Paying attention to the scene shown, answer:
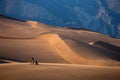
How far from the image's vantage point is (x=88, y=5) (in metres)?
146

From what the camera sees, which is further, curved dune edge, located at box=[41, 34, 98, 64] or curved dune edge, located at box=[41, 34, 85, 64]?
curved dune edge, located at box=[41, 34, 85, 64]

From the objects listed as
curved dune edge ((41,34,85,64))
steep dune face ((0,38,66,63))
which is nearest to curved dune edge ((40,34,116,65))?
curved dune edge ((41,34,85,64))

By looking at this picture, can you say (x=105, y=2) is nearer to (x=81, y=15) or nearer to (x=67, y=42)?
(x=81, y=15)

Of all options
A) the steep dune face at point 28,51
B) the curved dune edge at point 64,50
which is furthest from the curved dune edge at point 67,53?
the steep dune face at point 28,51

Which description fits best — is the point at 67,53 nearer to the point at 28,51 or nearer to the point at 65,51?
the point at 65,51

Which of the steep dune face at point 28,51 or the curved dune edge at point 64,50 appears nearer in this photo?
the steep dune face at point 28,51

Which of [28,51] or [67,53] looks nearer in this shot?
[28,51]

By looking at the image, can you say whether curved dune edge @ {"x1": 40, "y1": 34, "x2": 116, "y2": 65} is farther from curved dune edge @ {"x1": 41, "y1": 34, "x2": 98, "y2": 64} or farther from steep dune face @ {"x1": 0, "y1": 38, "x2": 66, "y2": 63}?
steep dune face @ {"x1": 0, "y1": 38, "x2": 66, "y2": 63}

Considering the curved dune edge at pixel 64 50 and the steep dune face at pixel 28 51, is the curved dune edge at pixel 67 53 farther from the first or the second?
the steep dune face at pixel 28 51

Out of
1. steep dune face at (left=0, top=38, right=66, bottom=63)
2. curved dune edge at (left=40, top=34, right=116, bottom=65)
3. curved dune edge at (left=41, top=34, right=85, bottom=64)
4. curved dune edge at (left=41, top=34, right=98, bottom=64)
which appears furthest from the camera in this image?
curved dune edge at (left=41, top=34, right=85, bottom=64)

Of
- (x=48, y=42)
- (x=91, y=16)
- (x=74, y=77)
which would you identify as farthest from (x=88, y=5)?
(x=74, y=77)

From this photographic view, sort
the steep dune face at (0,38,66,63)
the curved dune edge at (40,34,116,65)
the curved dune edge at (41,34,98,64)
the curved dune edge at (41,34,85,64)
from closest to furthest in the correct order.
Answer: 1. the curved dune edge at (40,34,116,65)
2. the steep dune face at (0,38,66,63)
3. the curved dune edge at (41,34,98,64)
4. the curved dune edge at (41,34,85,64)

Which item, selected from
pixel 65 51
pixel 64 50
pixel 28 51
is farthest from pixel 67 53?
pixel 28 51

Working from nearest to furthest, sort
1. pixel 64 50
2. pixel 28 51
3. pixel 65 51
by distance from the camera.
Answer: pixel 28 51 → pixel 65 51 → pixel 64 50
